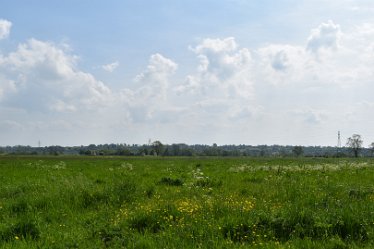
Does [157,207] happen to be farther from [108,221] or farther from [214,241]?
[214,241]

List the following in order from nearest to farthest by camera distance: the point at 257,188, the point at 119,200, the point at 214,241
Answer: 1. the point at 214,241
2. the point at 119,200
3. the point at 257,188

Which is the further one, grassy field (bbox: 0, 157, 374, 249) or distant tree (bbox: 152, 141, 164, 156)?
distant tree (bbox: 152, 141, 164, 156)

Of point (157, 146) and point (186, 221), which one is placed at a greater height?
point (157, 146)

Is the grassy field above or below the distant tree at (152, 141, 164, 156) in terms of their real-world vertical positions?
below

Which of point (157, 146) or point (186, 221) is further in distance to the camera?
point (157, 146)

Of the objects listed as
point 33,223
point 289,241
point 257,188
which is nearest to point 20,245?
point 33,223

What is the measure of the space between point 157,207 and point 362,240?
16.3 feet

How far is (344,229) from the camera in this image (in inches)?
346

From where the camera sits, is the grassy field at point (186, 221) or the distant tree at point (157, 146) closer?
the grassy field at point (186, 221)

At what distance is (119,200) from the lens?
13.0 meters

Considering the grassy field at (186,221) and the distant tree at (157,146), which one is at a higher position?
the distant tree at (157,146)

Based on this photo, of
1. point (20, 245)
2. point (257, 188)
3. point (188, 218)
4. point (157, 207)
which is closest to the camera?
point (20, 245)

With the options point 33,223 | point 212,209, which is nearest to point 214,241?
point 212,209

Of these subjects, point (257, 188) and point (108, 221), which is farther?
point (257, 188)
